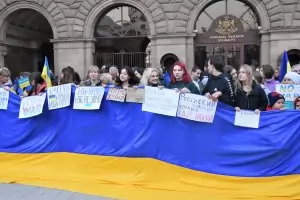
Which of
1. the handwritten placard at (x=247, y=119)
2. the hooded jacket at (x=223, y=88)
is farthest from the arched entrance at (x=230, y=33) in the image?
the handwritten placard at (x=247, y=119)

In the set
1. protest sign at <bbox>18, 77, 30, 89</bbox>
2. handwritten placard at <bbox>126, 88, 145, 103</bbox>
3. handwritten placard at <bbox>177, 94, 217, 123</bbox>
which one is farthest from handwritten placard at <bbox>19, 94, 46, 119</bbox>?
protest sign at <bbox>18, 77, 30, 89</bbox>

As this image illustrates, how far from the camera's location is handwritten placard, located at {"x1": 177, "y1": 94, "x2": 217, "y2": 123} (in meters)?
5.40

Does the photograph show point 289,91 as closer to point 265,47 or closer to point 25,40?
point 265,47

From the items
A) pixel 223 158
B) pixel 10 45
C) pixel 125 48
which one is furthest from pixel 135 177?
pixel 10 45

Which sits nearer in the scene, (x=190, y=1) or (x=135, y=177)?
(x=135, y=177)

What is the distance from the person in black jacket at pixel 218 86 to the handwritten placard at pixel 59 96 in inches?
82.3

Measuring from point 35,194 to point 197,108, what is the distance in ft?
7.99

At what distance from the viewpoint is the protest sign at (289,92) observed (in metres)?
6.51

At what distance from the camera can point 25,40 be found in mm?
26094

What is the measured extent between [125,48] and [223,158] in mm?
18438

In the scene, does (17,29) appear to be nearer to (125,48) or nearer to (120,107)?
(125,48)

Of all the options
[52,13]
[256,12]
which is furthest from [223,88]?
[52,13]

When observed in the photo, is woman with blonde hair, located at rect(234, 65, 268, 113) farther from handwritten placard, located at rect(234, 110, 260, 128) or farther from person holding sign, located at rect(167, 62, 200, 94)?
person holding sign, located at rect(167, 62, 200, 94)

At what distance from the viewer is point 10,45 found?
2356 cm
